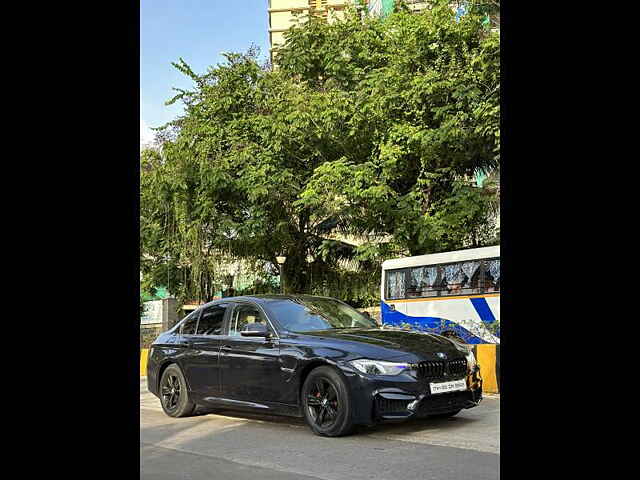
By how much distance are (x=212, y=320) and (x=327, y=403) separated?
7.90ft

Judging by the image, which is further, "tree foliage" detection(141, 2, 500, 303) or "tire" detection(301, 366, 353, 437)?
"tree foliage" detection(141, 2, 500, 303)

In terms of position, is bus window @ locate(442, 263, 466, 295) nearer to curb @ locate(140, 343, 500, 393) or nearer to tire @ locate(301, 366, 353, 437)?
curb @ locate(140, 343, 500, 393)

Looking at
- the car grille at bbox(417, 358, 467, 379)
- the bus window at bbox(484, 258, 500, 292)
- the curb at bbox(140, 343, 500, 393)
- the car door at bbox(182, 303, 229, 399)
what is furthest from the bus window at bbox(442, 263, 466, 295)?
the car grille at bbox(417, 358, 467, 379)

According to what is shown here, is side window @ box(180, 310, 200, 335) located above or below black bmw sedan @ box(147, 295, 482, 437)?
above

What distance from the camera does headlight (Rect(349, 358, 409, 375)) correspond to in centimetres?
828

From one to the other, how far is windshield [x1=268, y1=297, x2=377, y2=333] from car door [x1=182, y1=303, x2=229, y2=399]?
0.85 metres

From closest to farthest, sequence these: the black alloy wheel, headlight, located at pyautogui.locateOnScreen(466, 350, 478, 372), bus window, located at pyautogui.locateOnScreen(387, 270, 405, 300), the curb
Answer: the black alloy wheel < headlight, located at pyautogui.locateOnScreen(466, 350, 478, 372) < the curb < bus window, located at pyautogui.locateOnScreen(387, 270, 405, 300)

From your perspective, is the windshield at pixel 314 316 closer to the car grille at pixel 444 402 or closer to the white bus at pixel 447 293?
the car grille at pixel 444 402

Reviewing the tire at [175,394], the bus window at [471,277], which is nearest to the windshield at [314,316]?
the tire at [175,394]

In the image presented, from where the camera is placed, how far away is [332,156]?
94.7ft

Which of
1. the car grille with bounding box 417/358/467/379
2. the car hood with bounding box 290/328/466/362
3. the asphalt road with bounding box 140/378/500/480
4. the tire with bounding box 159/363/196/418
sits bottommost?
the asphalt road with bounding box 140/378/500/480
